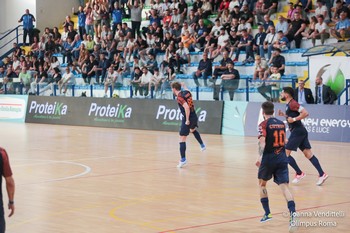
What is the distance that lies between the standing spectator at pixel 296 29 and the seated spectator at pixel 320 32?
81cm

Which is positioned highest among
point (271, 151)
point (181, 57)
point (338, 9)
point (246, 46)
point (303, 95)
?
point (338, 9)

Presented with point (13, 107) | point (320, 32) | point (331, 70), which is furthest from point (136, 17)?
point (331, 70)

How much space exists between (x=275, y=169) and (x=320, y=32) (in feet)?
60.6

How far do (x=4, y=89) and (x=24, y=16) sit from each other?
863cm

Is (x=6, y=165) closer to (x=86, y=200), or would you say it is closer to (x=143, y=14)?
(x=86, y=200)

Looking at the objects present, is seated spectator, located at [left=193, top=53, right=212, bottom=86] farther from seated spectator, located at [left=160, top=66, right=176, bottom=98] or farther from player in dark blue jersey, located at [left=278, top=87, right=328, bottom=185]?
player in dark blue jersey, located at [left=278, top=87, right=328, bottom=185]

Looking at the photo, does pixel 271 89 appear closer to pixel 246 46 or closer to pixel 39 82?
pixel 246 46

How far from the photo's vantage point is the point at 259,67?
27.3 metres

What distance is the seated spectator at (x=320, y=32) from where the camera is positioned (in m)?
28.0

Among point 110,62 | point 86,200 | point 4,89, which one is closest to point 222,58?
point 110,62

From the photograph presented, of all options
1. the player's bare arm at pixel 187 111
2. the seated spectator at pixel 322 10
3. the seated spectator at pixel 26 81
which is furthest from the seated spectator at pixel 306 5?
the player's bare arm at pixel 187 111

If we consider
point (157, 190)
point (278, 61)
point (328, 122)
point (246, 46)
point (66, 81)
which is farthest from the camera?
point (66, 81)

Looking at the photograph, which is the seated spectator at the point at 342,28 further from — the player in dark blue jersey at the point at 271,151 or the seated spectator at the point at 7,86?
the player in dark blue jersey at the point at 271,151

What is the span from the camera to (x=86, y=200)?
12891mm
